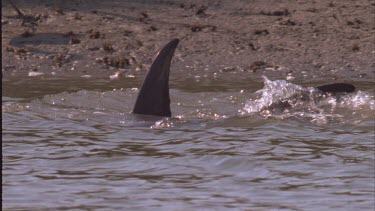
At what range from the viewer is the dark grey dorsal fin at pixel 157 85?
33.4ft

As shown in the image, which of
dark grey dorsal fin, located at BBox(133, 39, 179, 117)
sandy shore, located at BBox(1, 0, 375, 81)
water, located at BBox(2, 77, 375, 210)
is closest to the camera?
water, located at BBox(2, 77, 375, 210)

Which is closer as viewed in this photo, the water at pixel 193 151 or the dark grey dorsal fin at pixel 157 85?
the water at pixel 193 151

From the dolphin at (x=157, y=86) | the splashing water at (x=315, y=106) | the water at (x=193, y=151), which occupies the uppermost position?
the dolphin at (x=157, y=86)

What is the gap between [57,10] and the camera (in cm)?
1733

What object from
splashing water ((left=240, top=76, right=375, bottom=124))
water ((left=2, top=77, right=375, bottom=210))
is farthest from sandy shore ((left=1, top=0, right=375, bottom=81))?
splashing water ((left=240, top=76, right=375, bottom=124))

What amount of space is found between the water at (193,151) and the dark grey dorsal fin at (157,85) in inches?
5.2

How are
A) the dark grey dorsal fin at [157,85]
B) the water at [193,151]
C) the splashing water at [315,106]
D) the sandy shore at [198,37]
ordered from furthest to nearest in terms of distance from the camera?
the sandy shore at [198,37] < the splashing water at [315,106] < the dark grey dorsal fin at [157,85] < the water at [193,151]

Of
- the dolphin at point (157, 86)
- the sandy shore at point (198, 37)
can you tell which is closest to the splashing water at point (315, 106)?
the dolphin at point (157, 86)

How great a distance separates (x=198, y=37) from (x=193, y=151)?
7.34m

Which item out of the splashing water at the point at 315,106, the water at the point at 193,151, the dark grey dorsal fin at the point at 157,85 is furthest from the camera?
the splashing water at the point at 315,106

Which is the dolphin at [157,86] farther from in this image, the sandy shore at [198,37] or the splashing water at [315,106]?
the sandy shore at [198,37]

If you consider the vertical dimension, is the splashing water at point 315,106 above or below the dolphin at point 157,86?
below

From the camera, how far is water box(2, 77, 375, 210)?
7.53 metres

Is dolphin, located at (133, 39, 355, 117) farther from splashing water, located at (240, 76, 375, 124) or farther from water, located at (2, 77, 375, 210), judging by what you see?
splashing water, located at (240, 76, 375, 124)
